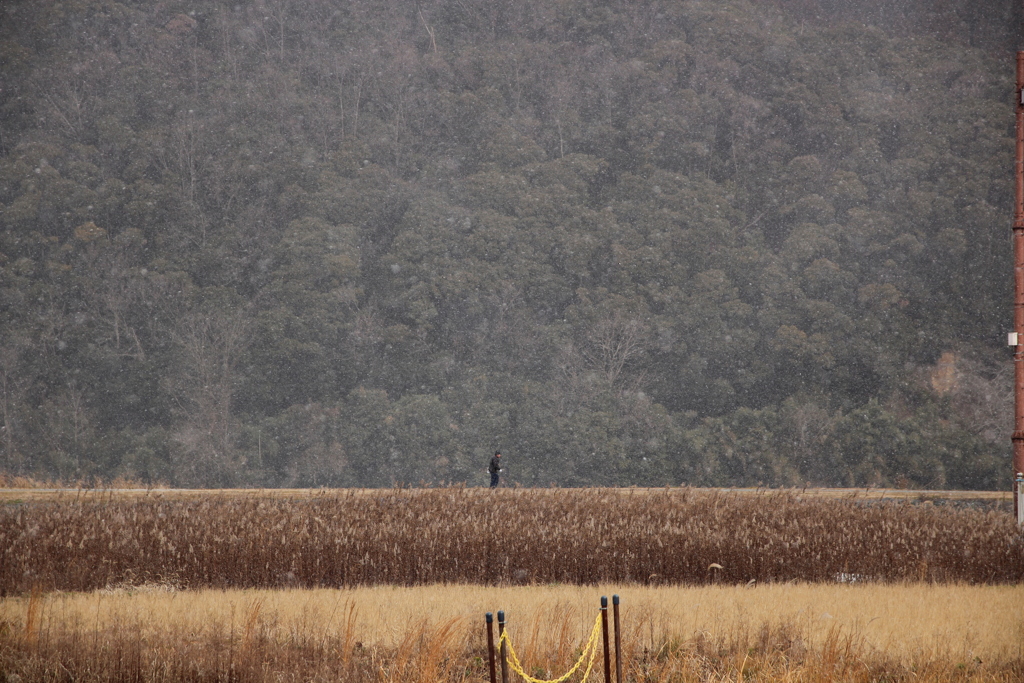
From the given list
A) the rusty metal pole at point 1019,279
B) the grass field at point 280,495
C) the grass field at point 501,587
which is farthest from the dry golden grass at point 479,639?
the grass field at point 280,495

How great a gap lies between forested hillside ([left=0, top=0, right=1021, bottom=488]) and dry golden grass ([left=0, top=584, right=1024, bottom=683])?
31.9m

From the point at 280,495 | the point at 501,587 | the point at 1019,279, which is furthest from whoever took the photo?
the point at 280,495

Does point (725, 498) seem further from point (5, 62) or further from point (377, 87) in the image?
point (5, 62)

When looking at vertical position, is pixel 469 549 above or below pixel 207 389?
below

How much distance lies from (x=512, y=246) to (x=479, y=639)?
46869 millimetres

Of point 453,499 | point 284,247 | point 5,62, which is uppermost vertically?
point 5,62

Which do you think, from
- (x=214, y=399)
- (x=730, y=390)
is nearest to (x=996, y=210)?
(x=730, y=390)

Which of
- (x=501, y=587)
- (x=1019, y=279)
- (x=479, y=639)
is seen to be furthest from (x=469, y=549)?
(x=1019, y=279)

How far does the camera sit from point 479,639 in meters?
10.4

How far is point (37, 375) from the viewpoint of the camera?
168ft

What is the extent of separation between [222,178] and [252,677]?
56.8 m

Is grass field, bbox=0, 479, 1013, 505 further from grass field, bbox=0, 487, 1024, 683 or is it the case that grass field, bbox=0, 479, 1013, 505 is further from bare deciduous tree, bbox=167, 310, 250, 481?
bare deciduous tree, bbox=167, 310, 250, 481

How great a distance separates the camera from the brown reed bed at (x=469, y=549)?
49.4ft

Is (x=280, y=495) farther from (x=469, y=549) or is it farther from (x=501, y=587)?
(x=501, y=587)
